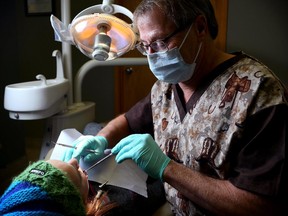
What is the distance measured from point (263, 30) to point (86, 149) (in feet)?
7.67

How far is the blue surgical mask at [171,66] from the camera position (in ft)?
3.76

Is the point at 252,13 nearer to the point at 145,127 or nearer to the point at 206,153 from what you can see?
the point at 145,127

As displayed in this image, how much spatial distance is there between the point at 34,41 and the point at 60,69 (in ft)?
6.05

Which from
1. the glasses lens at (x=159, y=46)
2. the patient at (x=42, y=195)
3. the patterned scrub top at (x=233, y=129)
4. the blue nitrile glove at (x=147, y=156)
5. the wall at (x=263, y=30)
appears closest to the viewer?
the patient at (x=42, y=195)

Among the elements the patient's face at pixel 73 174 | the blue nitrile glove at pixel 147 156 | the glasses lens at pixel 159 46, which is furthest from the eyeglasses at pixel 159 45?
the patient's face at pixel 73 174

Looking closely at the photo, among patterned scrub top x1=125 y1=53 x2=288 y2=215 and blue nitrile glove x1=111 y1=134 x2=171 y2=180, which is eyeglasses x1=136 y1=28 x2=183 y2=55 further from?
blue nitrile glove x1=111 y1=134 x2=171 y2=180

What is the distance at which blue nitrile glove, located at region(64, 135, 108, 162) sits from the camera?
1.14 meters

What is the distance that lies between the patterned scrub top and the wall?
190cm

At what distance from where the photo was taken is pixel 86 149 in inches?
45.6

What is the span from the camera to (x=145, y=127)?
4.93 ft

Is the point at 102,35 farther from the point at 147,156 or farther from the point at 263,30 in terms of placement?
the point at 263,30

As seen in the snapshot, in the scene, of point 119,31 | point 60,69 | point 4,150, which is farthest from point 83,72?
point 4,150

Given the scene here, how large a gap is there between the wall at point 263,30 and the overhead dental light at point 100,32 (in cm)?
200

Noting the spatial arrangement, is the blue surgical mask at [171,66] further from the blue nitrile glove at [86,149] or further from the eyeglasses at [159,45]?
the blue nitrile glove at [86,149]
